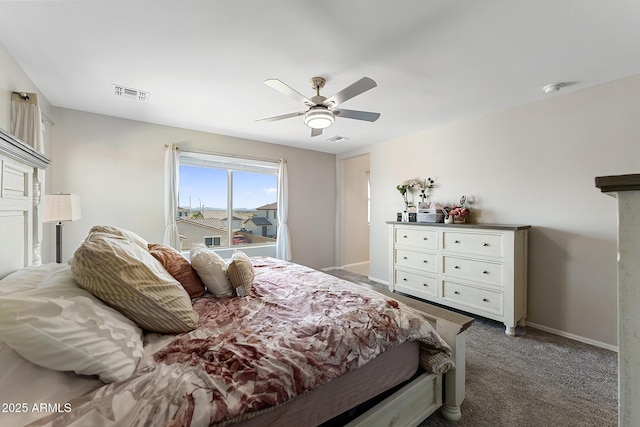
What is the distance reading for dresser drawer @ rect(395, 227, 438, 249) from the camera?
3.25 metres

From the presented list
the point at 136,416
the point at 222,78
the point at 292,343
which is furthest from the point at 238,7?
the point at 136,416

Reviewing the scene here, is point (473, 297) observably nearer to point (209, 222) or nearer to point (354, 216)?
point (354, 216)

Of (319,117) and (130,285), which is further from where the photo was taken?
(319,117)

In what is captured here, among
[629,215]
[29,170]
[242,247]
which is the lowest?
[242,247]

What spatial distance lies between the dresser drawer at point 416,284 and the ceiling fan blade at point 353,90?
2.46 meters

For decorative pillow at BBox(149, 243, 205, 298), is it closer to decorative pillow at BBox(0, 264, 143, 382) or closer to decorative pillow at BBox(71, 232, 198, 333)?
decorative pillow at BBox(71, 232, 198, 333)

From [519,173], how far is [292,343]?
10.3 ft

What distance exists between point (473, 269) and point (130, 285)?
10.1 ft

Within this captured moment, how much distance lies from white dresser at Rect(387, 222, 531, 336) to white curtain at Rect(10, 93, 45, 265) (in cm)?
364

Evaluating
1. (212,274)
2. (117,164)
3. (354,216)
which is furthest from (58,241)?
(354,216)

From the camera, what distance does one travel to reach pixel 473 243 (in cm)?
Answer: 286

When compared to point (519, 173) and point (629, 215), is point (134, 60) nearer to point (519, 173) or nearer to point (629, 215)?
point (629, 215)

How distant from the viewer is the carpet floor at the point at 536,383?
1.52 m

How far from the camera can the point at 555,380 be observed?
72.9 inches
